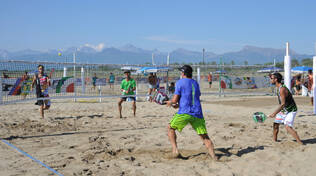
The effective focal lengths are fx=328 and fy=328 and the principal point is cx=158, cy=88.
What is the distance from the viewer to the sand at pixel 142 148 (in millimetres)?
4770

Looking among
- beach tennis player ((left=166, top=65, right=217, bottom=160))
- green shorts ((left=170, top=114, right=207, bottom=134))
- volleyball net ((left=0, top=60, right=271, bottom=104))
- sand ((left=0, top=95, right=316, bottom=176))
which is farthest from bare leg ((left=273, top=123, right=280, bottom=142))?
volleyball net ((left=0, top=60, right=271, bottom=104))

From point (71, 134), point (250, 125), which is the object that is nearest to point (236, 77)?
point (250, 125)

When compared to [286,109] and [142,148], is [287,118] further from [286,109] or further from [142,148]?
[142,148]

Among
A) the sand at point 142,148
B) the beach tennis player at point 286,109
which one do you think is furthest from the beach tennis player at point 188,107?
the beach tennis player at point 286,109

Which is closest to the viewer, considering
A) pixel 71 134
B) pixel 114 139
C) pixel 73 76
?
pixel 114 139

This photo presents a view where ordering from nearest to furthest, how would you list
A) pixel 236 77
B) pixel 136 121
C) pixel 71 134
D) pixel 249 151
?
pixel 249 151 → pixel 71 134 → pixel 136 121 → pixel 236 77

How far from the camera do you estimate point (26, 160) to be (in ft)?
17.1

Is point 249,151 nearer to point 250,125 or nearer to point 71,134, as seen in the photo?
point 250,125

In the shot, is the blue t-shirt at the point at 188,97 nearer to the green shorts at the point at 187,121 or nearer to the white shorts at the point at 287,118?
the green shorts at the point at 187,121

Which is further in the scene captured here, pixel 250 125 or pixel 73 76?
pixel 73 76

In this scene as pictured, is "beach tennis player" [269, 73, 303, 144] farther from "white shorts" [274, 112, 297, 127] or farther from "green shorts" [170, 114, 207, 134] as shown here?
"green shorts" [170, 114, 207, 134]

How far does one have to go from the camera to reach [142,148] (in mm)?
6129

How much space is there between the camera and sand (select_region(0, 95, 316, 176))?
4770mm

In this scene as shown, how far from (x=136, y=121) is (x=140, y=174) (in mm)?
5012
